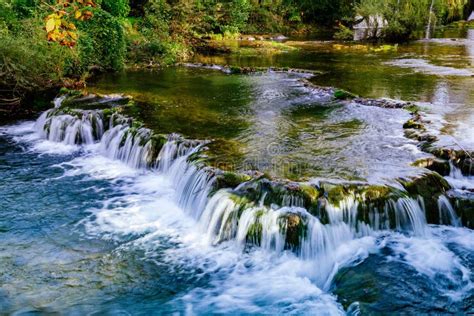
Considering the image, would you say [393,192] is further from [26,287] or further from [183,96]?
[183,96]

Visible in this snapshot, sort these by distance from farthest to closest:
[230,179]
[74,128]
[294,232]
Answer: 1. [74,128]
2. [230,179]
3. [294,232]

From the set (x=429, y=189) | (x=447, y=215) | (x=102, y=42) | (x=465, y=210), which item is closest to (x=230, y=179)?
(x=429, y=189)

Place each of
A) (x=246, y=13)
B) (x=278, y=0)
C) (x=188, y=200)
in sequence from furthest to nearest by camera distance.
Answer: (x=278, y=0) → (x=246, y=13) → (x=188, y=200)

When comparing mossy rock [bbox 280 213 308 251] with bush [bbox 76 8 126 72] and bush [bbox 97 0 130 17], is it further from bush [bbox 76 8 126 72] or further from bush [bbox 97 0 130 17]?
bush [bbox 97 0 130 17]

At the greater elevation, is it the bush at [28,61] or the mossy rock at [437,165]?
the bush at [28,61]

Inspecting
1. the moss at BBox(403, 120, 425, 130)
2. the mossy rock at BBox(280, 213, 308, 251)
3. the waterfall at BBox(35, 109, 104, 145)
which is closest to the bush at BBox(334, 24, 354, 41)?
the moss at BBox(403, 120, 425, 130)

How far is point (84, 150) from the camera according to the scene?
44.1 feet

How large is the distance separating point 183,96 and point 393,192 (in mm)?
9716

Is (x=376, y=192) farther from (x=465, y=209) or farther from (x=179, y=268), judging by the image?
(x=179, y=268)

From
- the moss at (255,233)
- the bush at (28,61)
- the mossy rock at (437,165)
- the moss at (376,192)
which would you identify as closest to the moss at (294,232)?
the moss at (255,233)

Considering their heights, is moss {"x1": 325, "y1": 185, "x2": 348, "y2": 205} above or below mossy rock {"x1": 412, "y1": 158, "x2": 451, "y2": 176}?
below

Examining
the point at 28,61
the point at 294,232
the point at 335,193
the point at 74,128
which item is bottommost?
the point at 294,232

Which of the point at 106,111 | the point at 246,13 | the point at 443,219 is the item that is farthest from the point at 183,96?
the point at 246,13

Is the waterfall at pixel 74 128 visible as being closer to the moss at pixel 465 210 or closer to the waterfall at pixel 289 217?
the waterfall at pixel 289 217
